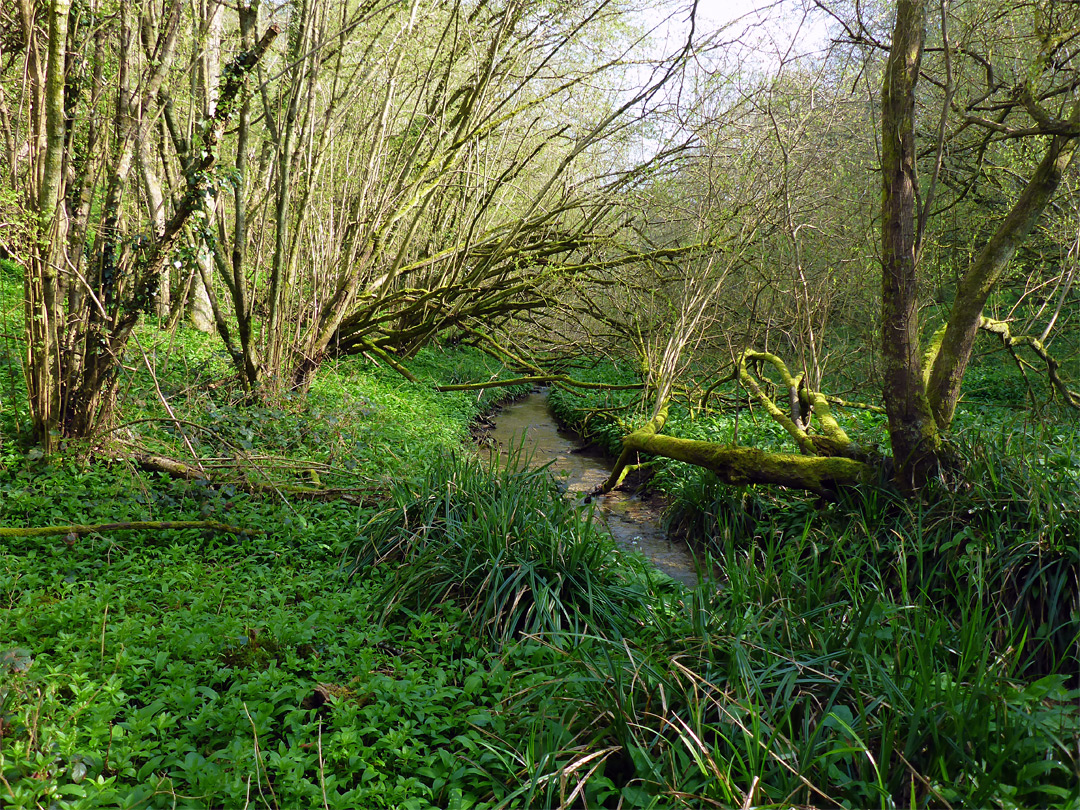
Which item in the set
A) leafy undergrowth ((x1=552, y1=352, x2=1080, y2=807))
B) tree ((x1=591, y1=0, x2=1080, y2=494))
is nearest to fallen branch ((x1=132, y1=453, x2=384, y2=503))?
leafy undergrowth ((x1=552, y1=352, x2=1080, y2=807))

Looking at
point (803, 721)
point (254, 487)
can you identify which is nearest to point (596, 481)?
point (254, 487)

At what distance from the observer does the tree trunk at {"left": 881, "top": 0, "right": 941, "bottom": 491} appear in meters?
4.40

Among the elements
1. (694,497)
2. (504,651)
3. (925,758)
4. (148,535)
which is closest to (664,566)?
(694,497)

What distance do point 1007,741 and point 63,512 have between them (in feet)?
15.2

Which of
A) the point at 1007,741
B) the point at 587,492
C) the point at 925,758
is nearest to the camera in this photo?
the point at 1007,741

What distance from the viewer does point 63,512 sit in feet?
Result: 13.1

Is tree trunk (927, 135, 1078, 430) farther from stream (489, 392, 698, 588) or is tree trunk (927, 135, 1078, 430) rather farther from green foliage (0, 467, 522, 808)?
green foliage (0, 467, 522, 808)

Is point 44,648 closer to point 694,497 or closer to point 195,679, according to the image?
point 195,679

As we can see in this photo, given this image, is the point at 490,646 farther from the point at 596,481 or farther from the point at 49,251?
the point at 596,481

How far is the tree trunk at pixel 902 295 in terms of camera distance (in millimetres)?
4398

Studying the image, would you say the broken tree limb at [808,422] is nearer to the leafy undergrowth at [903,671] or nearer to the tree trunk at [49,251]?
the leafy undergrowth at [903,671]

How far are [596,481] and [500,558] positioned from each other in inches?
166

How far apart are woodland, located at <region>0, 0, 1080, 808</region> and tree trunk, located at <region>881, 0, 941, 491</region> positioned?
2 cm

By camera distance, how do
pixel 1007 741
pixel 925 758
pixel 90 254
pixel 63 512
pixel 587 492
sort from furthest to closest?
1. pixel 587 492
2. pixel 90 254
3. pixel 63 512
4. pixel 925 758
5. pixel 1007 741
